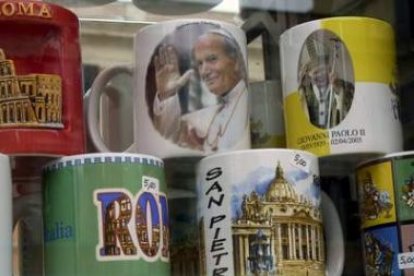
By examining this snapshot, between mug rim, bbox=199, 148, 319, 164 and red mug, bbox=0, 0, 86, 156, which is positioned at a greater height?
red mug, bbox=0, 0, 86, 156

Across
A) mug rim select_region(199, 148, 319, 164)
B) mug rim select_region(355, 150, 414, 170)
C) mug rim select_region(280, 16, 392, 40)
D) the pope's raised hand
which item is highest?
mug rim select_region(280, 16, 392, 40)

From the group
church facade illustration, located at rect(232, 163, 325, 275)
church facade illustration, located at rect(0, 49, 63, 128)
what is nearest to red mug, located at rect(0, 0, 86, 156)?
church facade illustration, located at rect(0, 49, 63, 128)

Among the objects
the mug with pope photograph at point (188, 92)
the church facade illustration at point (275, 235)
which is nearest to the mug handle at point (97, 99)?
the mug with pope photograph at point (188, 92)

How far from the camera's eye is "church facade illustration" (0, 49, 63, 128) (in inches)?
23.6

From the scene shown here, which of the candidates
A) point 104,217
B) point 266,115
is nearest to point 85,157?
point 104,217

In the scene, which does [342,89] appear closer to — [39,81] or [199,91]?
[199,91]

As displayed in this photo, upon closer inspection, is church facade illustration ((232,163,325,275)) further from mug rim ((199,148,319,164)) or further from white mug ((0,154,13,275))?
white mug ((0,154,13,275))

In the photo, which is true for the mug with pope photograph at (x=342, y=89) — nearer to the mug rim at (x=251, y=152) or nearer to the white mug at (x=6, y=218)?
the mug rim at (x=251, y=152)

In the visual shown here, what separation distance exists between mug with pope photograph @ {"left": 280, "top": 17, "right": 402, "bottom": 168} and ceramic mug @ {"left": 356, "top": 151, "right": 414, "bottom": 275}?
14 mm

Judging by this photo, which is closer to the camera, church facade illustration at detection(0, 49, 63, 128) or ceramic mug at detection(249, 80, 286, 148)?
church facade illustration at detection(0, 49, 63, 128)

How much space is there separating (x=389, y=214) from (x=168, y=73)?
0.57 feet

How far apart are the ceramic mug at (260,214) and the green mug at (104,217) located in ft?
0.11

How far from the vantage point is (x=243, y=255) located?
610 mm

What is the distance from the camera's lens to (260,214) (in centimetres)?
61
